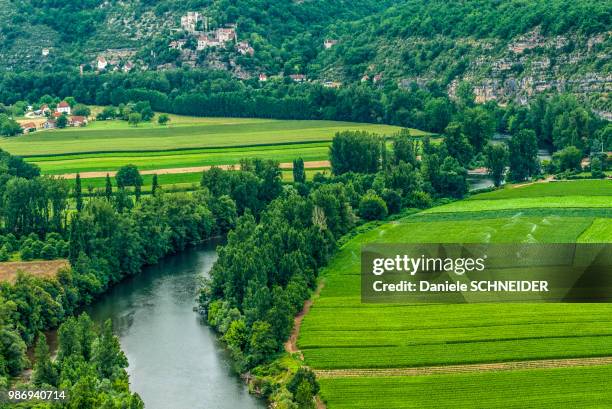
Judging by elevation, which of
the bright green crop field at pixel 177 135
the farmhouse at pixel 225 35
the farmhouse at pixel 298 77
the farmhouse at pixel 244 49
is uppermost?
the farmhouse at pixel 225 35

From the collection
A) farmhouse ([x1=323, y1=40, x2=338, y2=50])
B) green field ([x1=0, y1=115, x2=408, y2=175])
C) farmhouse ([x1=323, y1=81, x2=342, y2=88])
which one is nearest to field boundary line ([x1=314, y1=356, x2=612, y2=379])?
green field ([x1=0, y1=115, x2=408, y2=175])

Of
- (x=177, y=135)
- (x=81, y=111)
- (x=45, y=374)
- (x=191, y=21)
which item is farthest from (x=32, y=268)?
(x=191, y=21)

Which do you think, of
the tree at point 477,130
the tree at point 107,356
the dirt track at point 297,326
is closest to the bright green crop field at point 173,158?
the tree at point 477,130

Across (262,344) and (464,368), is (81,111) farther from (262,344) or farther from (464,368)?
(464,368)

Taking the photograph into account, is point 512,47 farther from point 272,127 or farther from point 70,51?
point 70,51

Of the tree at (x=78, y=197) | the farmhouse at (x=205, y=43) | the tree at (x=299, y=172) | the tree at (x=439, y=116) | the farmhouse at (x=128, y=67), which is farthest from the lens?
the farmhouse at (x=205, y=43)

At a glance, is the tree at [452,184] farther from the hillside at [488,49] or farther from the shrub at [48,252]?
the hillside at [488,49]

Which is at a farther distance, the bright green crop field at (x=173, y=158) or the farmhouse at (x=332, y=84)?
the farmhouse at (x=332, y=84)
